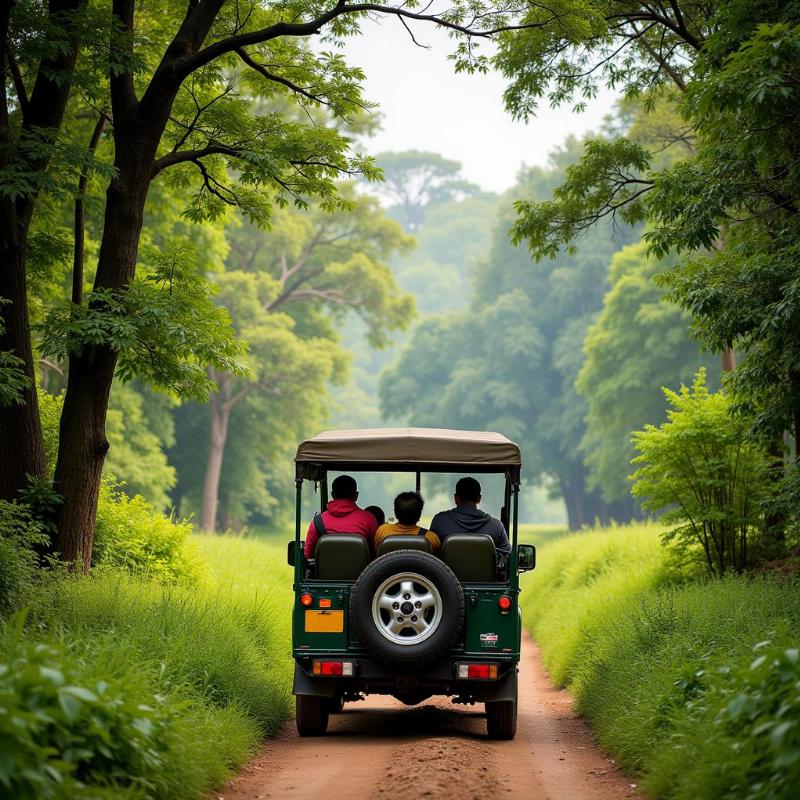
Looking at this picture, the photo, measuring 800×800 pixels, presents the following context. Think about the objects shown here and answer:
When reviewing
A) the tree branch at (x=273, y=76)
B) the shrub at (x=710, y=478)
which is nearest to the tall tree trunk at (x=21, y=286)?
the tree branch at (x=273, y=76)

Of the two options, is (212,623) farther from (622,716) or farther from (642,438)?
(642,438)

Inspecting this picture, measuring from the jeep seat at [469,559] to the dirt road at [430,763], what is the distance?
4.69 ft

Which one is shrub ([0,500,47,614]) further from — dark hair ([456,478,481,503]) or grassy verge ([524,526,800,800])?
grassy verge ([524,526,800,800])

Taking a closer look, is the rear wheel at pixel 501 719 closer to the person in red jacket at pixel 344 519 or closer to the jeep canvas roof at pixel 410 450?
the person in red jacket at pixel 344 519

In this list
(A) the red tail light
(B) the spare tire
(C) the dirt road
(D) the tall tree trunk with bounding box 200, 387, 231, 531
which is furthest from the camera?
(D) the tall tree trunk with bounding box 200, 387, 231, 531

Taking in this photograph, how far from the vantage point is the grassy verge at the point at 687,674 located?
6.34 metres

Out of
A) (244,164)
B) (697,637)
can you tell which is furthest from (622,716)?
(244,164)

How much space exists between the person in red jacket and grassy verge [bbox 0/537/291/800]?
1393 millimetres

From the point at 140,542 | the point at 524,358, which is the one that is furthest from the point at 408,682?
the point at 524,358

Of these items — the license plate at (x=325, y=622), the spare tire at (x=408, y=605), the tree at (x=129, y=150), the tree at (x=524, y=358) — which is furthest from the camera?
the tree at (x=524, y=358)

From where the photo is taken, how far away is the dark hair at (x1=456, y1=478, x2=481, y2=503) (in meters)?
10.8

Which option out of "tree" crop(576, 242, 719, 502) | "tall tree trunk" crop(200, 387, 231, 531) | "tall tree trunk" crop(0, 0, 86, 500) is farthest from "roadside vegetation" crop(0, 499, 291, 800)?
"tree" crop(576, 242, 719, 502)

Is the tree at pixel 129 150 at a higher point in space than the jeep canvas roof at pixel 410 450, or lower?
higher

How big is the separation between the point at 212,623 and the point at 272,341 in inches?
1067
